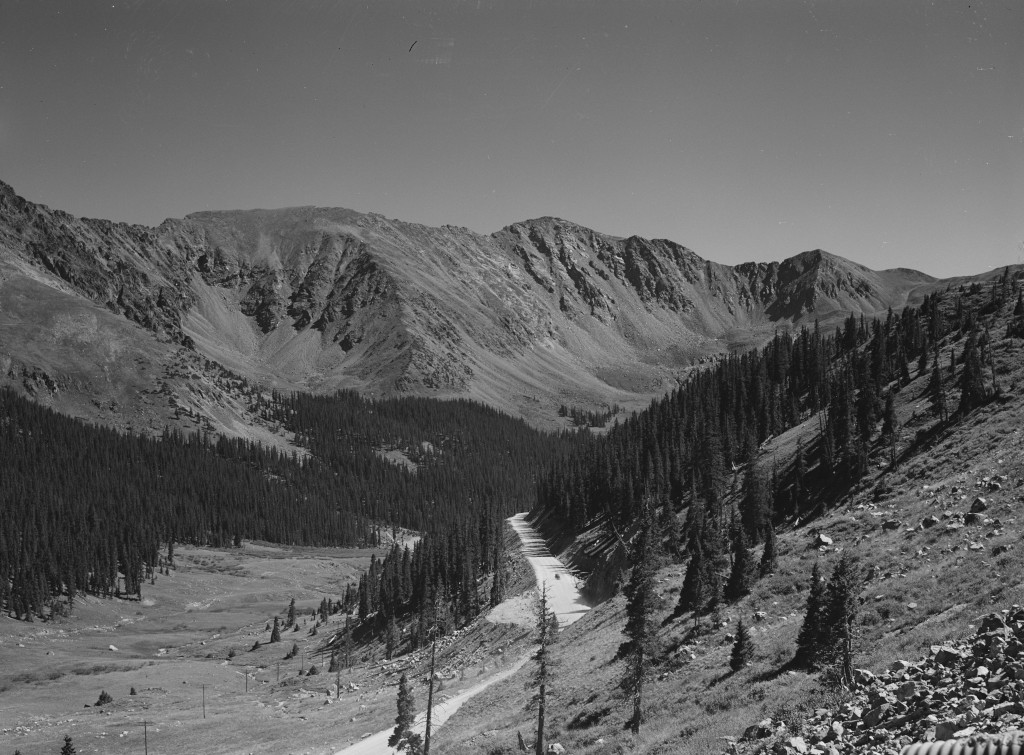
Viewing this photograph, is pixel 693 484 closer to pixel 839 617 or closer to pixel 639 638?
pixel 639 638

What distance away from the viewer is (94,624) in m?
145

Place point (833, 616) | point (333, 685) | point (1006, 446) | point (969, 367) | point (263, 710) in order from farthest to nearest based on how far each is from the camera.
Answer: point (333, 685)
point (263, 710)
point (969, 367)
point (1006, 446)
point (833, 616)

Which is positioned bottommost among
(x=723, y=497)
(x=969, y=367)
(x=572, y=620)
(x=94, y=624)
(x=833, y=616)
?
(x=94, y=624)

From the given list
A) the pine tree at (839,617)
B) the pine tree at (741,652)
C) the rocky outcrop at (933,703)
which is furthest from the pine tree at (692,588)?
the rocky outcrop at (933,703)

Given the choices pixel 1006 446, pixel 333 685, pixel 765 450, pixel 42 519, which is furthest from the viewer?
pixel 42 519

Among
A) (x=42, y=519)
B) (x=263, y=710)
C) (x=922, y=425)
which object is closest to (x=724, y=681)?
(x=922, y=425)

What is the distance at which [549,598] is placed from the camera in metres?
100

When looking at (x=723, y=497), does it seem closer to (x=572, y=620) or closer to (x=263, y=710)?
(x=572, y=620)

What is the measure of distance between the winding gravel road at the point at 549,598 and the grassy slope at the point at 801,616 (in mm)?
4383

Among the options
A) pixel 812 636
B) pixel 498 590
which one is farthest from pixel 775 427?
pixel 812 636

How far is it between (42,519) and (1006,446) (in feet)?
635

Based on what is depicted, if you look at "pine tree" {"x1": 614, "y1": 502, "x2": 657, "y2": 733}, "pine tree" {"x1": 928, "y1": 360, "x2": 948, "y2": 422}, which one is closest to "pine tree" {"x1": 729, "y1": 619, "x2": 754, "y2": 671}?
"pine tree" {"x1": 614, "y1": 502, "x2": 657, "y2": 733}

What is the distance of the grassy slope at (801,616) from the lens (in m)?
31.9

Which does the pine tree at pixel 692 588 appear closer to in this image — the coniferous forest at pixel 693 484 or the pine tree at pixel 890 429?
the coniferous forest at pixel 693 484
